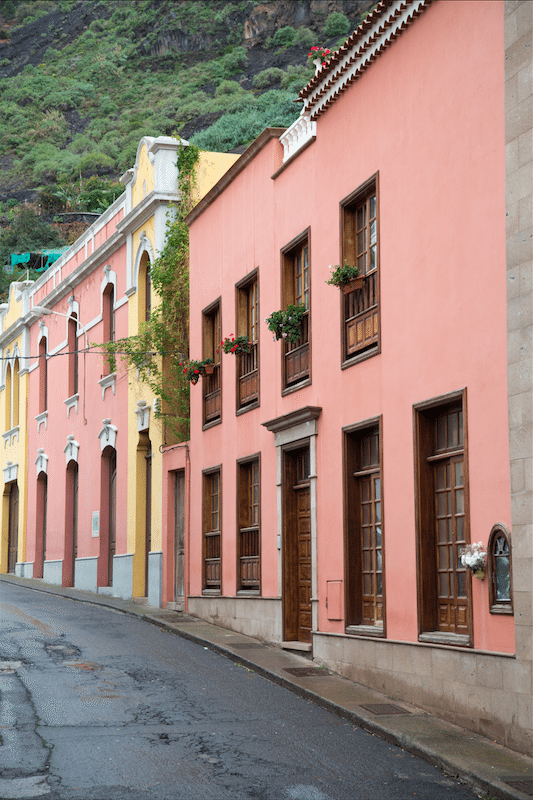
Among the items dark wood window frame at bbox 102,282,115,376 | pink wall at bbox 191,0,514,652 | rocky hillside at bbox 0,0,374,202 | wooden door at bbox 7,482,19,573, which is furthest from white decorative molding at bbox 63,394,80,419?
rocky hillside at bbox 0,0,374,202

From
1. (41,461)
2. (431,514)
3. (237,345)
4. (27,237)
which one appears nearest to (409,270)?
(431,514)

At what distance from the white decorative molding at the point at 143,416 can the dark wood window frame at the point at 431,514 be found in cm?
1098

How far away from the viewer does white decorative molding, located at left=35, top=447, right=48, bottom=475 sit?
2961cm

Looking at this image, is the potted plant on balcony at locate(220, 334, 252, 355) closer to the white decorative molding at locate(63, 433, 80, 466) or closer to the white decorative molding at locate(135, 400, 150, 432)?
the white decorative molding at locate(135, 400, 150, 432)

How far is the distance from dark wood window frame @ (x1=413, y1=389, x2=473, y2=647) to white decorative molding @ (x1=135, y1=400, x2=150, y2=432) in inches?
432

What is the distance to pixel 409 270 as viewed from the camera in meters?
11.1

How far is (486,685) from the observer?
30.0 ft

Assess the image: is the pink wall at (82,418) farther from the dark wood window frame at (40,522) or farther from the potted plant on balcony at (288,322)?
the potted plant on balcony at (288,322)

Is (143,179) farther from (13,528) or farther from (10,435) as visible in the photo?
(13,528)

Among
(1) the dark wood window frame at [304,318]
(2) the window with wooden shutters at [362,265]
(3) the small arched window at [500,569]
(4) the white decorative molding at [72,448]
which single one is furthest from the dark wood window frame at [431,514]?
(4) the white decorative molding at [72,448]

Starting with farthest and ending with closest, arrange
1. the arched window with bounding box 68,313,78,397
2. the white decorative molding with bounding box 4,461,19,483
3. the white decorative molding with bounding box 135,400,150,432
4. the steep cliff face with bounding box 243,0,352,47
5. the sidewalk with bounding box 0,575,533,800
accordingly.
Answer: the steep cliff face with bounding box 243,0,352,47 → the white decorative molding with bounding box 4,461,19,483 → the arched window with bounding box 68,313,78,397 → the white decorative molding with bounding box 135,400,150,432 → the sidewalk with bounding box 0,575,533,800

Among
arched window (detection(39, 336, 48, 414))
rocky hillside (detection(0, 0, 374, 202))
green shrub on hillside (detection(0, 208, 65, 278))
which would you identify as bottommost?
arched window (detection(39, 336, 48, 414))

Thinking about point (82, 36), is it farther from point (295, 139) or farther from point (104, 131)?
point (295, 139)

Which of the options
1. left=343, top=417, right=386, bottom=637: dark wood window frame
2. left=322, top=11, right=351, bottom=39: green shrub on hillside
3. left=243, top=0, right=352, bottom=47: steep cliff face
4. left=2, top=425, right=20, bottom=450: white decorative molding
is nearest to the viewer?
left=343, top=417, right=386, bottom=637: dark wood window frame
